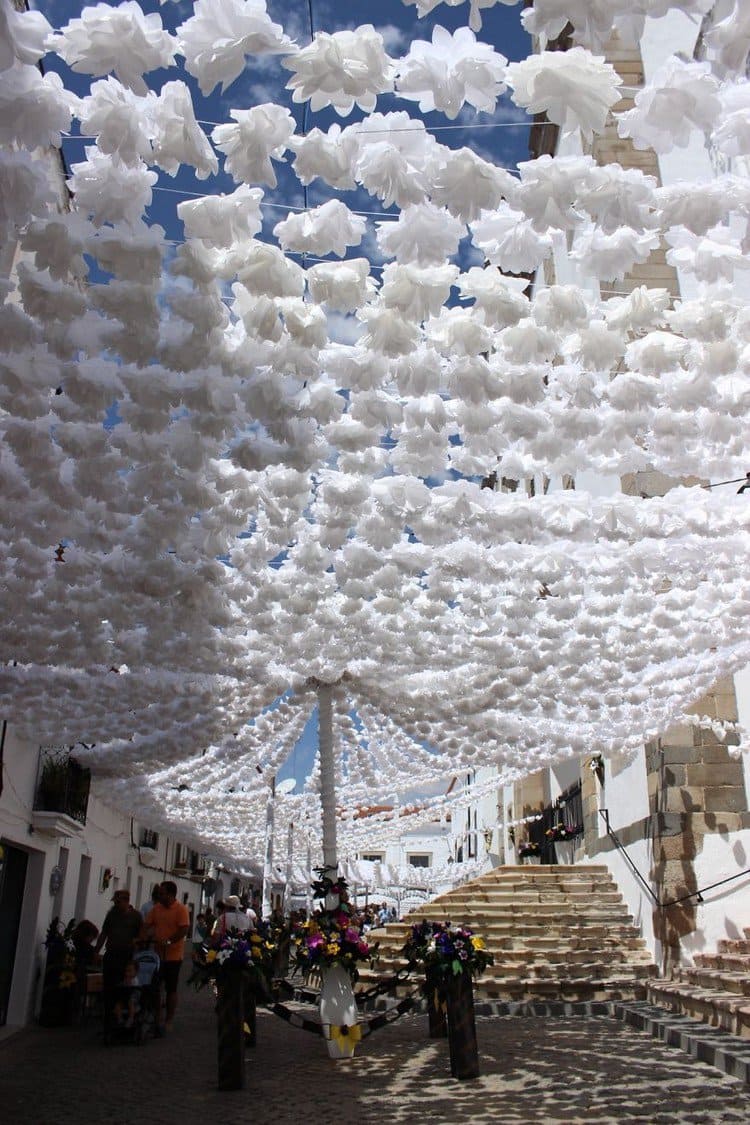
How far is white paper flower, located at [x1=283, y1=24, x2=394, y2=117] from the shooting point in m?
2.70

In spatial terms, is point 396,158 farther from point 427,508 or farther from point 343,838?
point 343,838

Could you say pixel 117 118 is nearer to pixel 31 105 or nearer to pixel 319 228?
pixel 31 105

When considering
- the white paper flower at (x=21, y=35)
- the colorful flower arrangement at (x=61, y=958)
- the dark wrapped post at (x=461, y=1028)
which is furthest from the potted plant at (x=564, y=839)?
the white paper flower at (x=21, y=35)

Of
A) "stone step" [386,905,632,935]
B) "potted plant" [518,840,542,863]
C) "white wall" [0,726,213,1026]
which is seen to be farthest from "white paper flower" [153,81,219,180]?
→ "potted plant" [518,840,542,863]

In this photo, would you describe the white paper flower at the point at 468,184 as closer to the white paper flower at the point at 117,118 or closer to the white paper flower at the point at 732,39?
the white paper flower at the point at 732,39

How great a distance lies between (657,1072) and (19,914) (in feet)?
25.7

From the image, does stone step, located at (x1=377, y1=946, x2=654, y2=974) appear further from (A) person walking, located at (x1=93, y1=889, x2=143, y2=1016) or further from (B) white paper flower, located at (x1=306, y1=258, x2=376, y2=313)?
(B) white paper flower, located at (x1=306, y1=258, x2=376, y2=313)

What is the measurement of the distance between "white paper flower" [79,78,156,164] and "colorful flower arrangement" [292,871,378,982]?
6719mm

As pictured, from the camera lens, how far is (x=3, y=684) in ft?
26.6

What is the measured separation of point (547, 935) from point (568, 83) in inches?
490

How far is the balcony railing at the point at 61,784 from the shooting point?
1136 cm

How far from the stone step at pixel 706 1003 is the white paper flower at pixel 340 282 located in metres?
6.56

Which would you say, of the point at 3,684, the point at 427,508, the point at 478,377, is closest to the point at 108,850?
the point at 3,684

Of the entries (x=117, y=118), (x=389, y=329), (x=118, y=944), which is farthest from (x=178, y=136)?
(x=118, y=944)
